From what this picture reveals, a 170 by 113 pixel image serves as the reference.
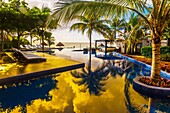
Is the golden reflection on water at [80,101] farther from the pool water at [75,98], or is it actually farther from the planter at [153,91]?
the planter at [153,91]

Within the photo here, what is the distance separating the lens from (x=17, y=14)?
70.5ft

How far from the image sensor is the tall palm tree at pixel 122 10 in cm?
607

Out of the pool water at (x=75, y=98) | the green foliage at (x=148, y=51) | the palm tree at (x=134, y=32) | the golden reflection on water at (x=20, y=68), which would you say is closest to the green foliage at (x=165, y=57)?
the green foliage at (x=148, y=51)

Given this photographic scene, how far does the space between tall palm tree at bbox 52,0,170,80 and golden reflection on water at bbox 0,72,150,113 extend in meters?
1.80

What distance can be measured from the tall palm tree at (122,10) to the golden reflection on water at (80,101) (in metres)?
1.80

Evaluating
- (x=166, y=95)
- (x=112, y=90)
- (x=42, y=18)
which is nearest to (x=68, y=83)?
(x=112, y=90)

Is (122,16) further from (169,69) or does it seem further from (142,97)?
(169,69)

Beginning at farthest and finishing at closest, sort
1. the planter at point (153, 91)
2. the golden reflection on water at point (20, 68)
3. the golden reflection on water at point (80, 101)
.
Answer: the golden reflection on water at point (20, 68) → the planter at point (153, 91) → the golden reflection on water at point (80, 101)

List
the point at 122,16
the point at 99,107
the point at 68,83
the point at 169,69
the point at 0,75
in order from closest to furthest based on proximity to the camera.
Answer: the point at 99,107, the point at 122,16, the point at 0,75, the point at 68,83, the point at 169,69

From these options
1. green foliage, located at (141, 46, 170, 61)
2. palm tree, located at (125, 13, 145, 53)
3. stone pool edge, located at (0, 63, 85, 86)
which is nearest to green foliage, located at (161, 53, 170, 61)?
green foliage, located at (141, 46, 170, 61)

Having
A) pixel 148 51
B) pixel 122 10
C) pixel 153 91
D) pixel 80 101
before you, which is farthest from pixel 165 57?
pixel 80 101

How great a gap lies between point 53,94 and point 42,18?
65.4 ft

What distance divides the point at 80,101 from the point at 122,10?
354 cm

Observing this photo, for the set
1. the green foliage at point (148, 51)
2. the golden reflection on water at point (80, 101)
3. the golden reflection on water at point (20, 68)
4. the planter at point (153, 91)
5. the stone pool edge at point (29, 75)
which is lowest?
the golden reflection on water at point (80, 101)
